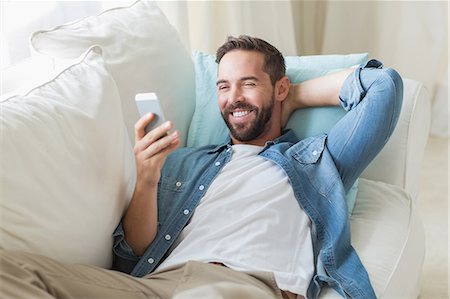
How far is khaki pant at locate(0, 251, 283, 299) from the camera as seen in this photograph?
3.15 feet

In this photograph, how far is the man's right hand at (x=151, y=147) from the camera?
122cm

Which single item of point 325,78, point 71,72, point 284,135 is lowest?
point 284,135

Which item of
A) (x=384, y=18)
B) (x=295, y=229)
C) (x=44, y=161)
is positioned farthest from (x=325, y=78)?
(x=384, y=18)

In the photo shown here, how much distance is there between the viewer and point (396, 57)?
285 centimetres

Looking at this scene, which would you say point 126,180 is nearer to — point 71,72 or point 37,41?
point 71,72

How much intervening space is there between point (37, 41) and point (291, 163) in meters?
0.65

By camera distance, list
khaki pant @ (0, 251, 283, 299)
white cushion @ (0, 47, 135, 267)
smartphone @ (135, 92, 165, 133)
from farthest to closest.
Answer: smartphone @ (135, 92, 165, 133) < white cushion @ (0, 47, 135, 267) < khaki pant @ (0, 251, 283, 299)

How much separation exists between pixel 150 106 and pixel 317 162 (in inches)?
18.9

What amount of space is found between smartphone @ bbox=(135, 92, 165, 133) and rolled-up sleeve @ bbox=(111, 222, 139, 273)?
9.5 inches

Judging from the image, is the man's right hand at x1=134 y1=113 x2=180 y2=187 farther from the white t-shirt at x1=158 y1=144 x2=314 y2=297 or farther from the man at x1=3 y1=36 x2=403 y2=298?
the white t-shirt at x1=158 y1=144 x2=314 y2=297

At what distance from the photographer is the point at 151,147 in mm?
1238

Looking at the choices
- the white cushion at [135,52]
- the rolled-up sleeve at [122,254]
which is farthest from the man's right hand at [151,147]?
the white cushion at [135,52]

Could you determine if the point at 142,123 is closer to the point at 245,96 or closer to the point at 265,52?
the point at 245,96

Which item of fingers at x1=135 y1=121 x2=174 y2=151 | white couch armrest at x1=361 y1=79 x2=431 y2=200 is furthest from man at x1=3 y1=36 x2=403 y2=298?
white couch armrest at x1=361 y1=79 x2=431 y2=200
